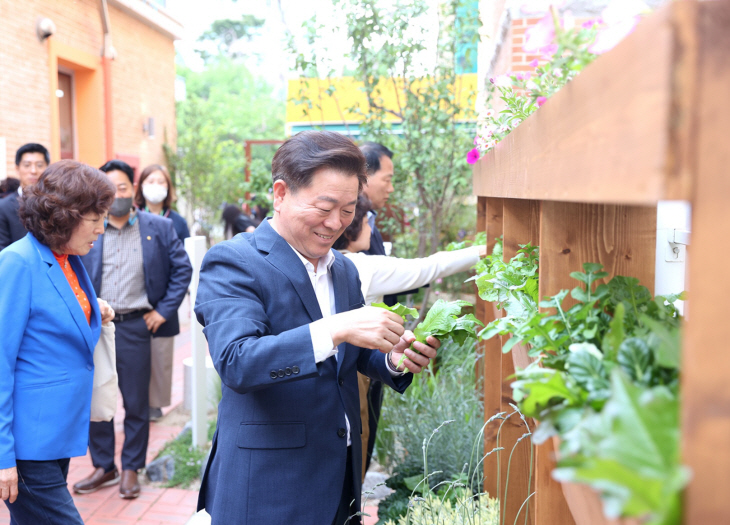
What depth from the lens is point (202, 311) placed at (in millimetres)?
1937

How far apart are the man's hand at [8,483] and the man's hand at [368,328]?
1.45m

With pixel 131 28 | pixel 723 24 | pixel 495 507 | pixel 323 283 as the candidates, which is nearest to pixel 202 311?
pixel 323 283

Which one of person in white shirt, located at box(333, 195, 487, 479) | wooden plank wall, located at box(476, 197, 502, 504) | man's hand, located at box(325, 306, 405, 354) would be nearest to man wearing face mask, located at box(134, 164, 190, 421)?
person in white shirt, located at box(333, 195, 487, 479)

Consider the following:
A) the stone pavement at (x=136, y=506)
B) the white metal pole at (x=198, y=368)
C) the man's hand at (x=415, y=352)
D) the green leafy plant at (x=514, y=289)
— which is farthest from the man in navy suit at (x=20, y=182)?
the green leafy plant at (x=514, y=289)

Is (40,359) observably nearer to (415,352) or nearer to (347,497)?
(347,497)

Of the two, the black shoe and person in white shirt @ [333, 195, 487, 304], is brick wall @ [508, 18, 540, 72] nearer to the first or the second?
person in white shirt @ [333, 195, 487, 304]

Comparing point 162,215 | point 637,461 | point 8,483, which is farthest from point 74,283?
point 162,215

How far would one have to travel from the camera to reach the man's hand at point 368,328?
1746 mm

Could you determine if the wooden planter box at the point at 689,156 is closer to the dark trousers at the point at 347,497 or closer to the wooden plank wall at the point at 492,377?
the dark trousers at the point at 347,497

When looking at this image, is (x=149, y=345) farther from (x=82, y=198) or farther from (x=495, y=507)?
(x=495, y=507)

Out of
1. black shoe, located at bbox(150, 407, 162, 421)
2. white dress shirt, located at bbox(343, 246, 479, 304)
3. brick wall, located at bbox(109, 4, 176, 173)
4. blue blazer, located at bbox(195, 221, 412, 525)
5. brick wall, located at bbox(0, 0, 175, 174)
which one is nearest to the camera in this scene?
blue blazer, located at bbox(195, 221, 412, 525)

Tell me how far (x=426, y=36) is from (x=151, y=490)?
Answer: 15.0ft

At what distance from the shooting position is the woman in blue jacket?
251 cm

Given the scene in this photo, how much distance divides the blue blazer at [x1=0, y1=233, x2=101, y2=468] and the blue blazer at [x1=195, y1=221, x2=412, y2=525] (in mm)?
838
